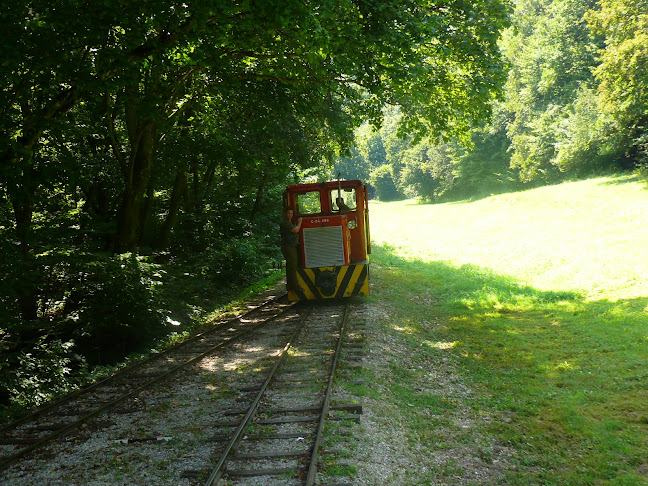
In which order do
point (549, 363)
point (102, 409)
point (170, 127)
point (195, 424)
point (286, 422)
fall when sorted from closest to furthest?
point (286, 422), point (195, 424), point (102, 409), point (549, 363), point (170, 127)

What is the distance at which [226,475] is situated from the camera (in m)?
5.24

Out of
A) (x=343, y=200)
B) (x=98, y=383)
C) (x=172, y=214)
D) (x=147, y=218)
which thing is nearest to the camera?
(x=98, y=383)

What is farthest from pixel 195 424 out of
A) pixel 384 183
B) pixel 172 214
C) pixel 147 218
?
pixel 384 183

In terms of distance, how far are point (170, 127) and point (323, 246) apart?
4602 millimetres

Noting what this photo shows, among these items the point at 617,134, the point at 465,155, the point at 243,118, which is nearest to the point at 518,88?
the point at 465,155

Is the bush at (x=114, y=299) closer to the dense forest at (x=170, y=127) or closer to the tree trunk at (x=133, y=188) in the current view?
the dense forest at (x=170, y=127)

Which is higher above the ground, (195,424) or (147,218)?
(147,218)

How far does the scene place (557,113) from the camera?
5038cm

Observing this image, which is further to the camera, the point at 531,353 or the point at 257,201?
the point at 257,201

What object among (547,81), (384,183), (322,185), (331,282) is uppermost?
(547,81)

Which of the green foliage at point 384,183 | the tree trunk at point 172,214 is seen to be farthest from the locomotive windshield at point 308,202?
the green foliage at point 384,183

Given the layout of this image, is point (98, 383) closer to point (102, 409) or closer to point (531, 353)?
point (102, 409)

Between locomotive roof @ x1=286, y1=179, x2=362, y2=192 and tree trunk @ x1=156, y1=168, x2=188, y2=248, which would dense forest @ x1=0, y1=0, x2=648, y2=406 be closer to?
tree trunk @ x1=156, y1=168, x2=188, y2=248

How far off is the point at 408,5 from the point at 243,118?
303 inches
